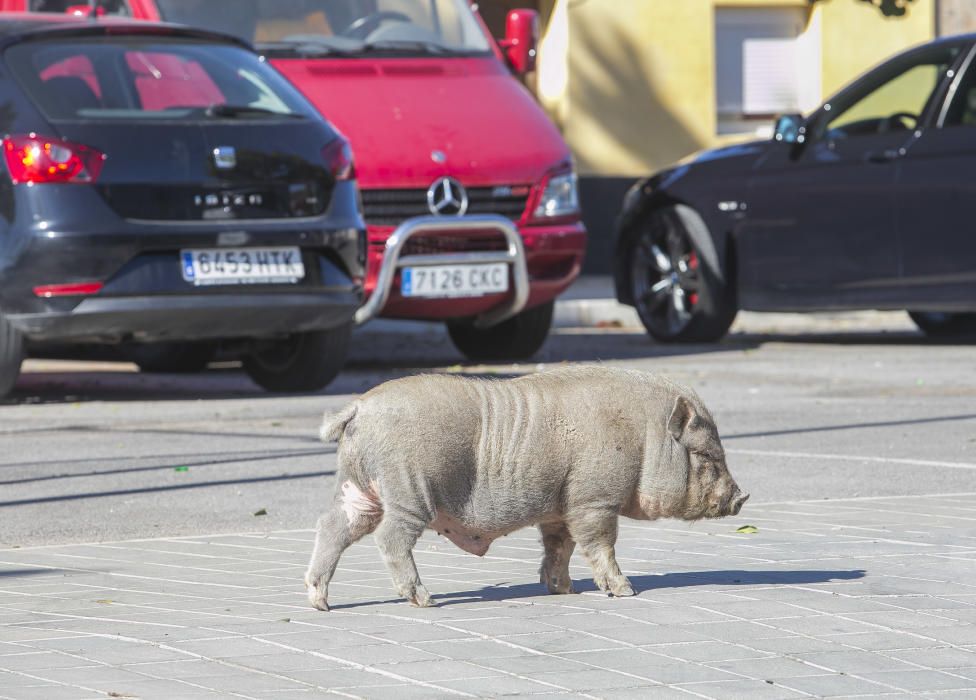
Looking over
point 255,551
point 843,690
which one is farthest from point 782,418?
point 843,690

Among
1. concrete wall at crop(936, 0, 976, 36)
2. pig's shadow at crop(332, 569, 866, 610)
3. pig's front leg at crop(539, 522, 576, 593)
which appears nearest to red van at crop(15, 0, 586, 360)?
pig's shadow at crop(332, 569, 866, 610)

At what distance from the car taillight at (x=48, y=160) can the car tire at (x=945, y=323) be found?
6.63 m

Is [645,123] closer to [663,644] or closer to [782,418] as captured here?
[782,418]

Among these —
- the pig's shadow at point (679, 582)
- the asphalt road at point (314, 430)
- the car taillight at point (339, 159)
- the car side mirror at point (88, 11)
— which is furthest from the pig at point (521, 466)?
the car side mirror at point (88, 11)

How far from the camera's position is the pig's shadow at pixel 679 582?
528 cm

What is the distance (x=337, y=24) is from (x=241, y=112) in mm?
2437

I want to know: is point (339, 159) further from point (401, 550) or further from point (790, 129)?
point (401, 550)

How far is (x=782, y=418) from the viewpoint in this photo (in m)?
9.45

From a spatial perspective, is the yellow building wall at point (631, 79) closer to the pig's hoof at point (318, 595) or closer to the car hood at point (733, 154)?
the car hood at point (733, 154)

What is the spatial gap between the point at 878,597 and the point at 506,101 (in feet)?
24.1

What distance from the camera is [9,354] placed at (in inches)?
389

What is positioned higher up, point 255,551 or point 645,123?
point 255,551

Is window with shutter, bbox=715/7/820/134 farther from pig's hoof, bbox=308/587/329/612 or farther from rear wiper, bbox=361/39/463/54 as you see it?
pig's hoof, bbox=308/587/329/612

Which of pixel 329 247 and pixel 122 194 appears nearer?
pixel 122 194
